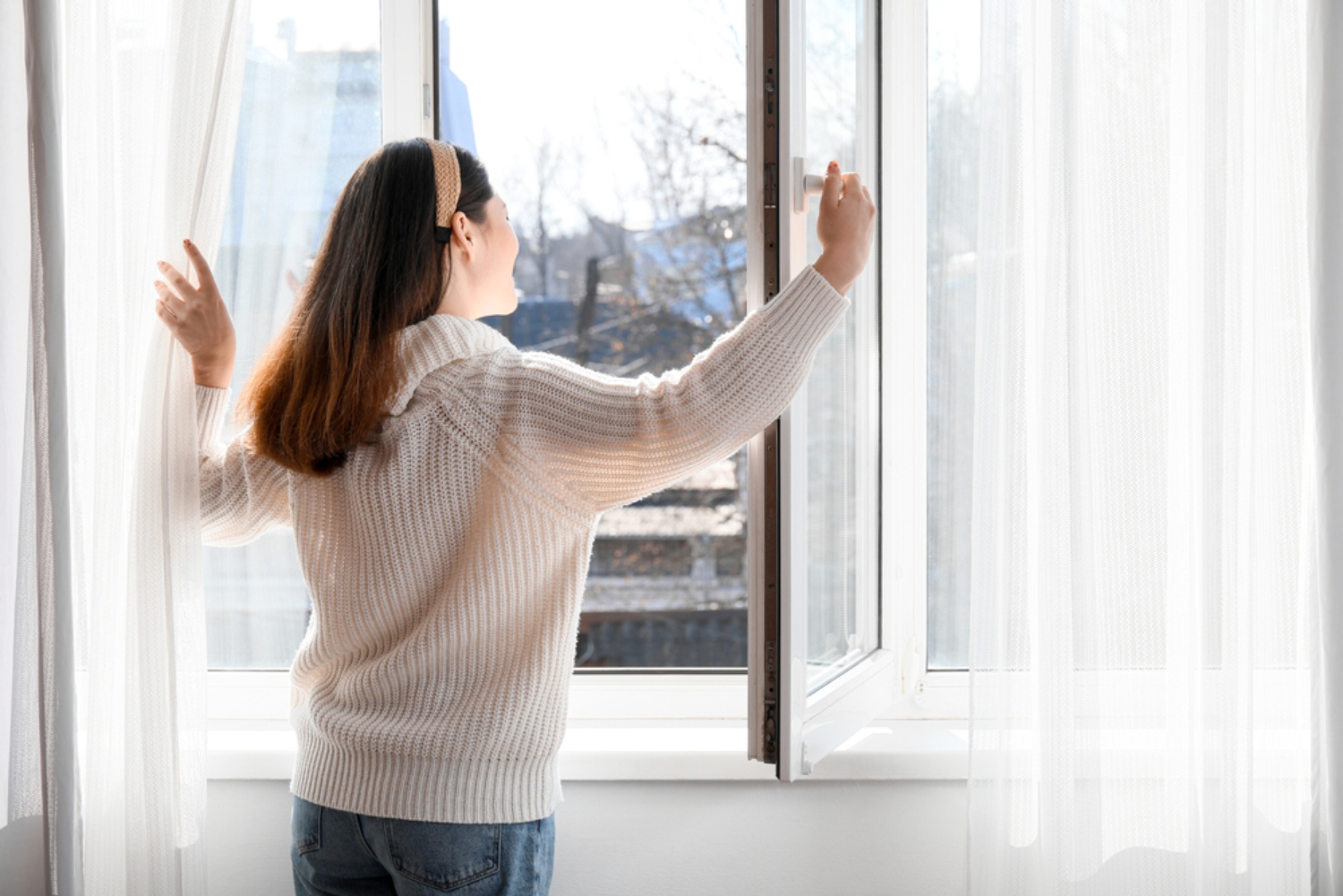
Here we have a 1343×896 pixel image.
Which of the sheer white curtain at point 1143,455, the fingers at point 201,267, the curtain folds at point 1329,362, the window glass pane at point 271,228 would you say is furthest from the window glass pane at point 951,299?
the fingers at point 201,267

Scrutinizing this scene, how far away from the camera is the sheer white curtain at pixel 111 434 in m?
1.07

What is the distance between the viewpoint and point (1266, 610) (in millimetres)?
1205

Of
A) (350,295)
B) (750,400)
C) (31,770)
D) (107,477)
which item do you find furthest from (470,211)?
(31,770)

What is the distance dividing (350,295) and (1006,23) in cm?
84

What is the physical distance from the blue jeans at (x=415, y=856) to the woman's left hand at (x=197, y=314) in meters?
0.53

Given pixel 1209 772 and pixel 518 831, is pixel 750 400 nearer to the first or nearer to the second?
pixel 518 831

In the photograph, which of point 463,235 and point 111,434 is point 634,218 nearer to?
point 463,235

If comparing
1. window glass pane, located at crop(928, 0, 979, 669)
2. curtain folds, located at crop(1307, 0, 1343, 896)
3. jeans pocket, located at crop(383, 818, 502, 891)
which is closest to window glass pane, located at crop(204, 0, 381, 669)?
jeans pocket, located at crop(383, 818, 502, 891)

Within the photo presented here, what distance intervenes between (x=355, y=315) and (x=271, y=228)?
0.44m

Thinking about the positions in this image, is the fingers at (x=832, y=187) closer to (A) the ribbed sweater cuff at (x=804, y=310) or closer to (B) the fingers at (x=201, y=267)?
(A) the ribbed sweater cuff at (x=804, y=310)

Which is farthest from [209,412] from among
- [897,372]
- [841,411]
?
[897,372]

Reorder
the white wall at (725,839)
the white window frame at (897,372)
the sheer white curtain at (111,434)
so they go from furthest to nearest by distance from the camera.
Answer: the white window frame at (897,372) → the white wall at (725,839) → the sheer white curtain at (111,434)

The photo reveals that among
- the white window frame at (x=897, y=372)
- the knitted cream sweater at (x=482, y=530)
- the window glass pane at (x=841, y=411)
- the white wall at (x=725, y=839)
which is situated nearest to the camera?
the knitted cream sweater at (x=482, y=530)

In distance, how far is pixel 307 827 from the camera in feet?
3.48
